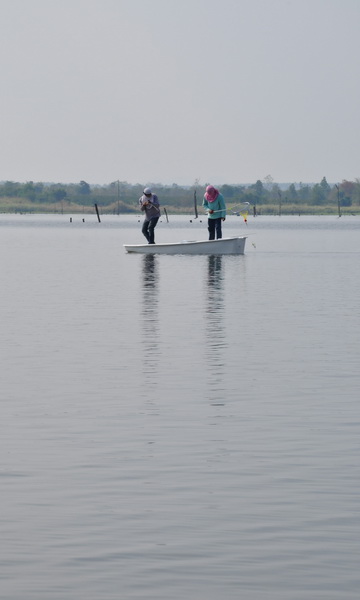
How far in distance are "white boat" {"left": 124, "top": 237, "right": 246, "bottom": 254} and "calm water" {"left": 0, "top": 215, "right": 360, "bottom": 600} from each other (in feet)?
82.9

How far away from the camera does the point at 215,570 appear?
8023 mm

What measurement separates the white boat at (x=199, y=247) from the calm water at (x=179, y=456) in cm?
2528

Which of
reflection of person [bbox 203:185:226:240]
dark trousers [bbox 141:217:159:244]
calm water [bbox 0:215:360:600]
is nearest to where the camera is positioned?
calm water [bbox 0:215:360:600]

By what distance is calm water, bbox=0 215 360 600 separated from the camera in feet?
26.3

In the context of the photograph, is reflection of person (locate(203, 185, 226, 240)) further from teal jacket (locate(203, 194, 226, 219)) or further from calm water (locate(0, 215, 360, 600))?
calm water (locate(0, 215, 360, 600))

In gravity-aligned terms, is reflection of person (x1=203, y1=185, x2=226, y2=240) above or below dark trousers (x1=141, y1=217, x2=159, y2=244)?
above

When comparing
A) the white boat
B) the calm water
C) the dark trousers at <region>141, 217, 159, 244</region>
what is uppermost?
the calm water

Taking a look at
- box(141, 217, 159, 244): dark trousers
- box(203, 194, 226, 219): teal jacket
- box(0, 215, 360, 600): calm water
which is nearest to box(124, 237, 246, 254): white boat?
box(141, 217, 159, 244): dark trousers

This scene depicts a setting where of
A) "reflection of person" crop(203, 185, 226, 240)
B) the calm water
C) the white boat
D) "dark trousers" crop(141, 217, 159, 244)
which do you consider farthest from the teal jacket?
the calm water

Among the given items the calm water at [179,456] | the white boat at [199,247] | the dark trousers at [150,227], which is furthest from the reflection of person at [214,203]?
the calm water at [179,456]

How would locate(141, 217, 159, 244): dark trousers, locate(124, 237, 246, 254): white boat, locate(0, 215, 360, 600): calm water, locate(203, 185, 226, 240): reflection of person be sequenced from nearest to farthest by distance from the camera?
locate(0, 215, 360, 600): calm water < locate(203, 185, 226, 240): reflection of person < locate(141, 217, 159, 244): dark trousers < locate(124, 237, 246, 254): white boat

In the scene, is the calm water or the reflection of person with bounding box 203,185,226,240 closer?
the calm water

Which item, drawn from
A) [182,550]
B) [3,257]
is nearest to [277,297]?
[182,550]

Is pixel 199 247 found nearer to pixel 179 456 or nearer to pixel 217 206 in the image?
pixel 217 206
